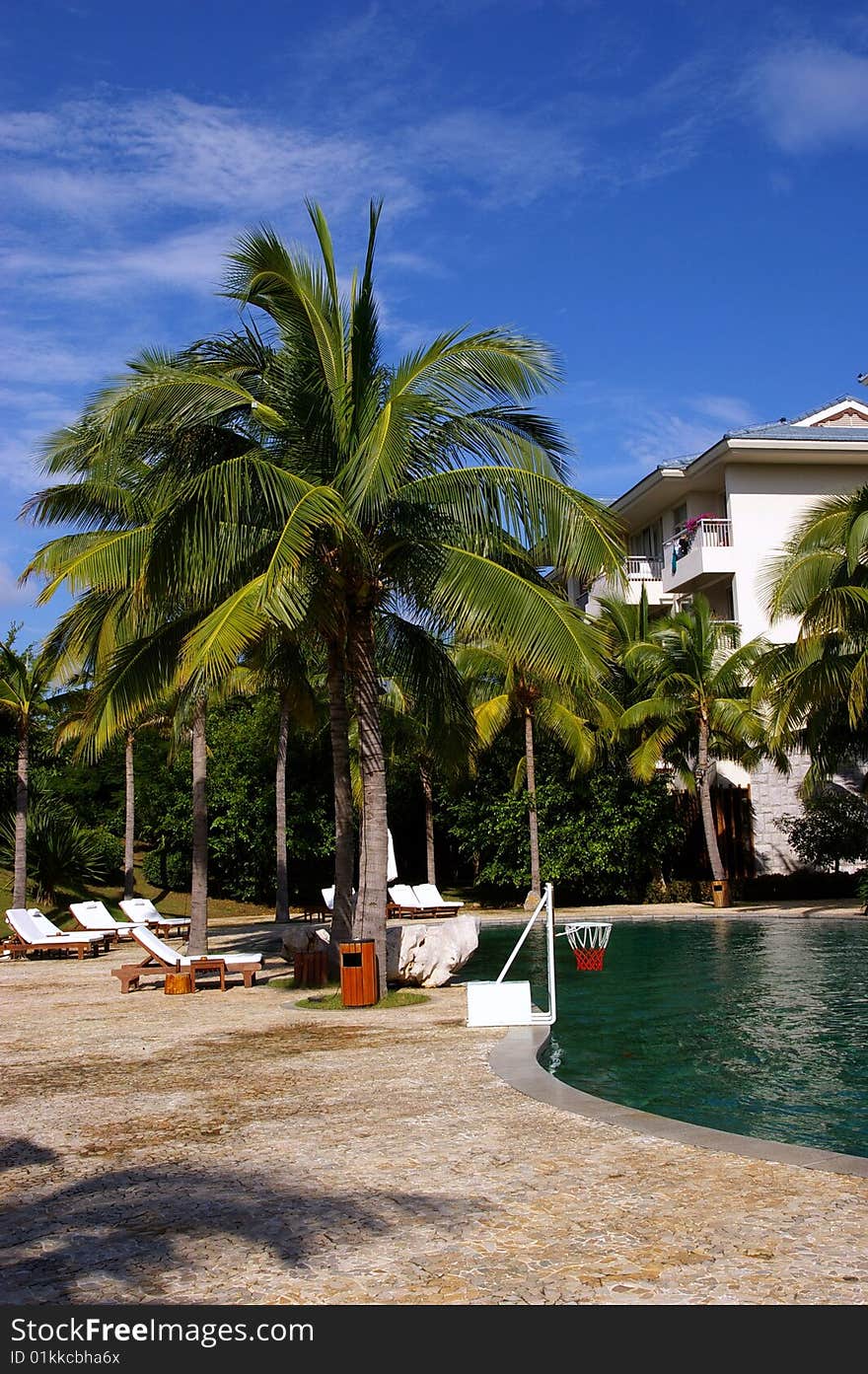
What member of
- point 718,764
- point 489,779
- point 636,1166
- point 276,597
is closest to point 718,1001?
point 276,597

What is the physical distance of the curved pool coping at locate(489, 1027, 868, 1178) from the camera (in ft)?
19.1

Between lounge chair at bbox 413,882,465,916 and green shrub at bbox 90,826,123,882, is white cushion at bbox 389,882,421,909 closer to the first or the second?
lounge chair at bbox 413,882,465,916

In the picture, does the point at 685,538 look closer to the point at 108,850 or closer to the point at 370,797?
the point at 108,850

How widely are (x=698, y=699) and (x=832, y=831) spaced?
502 centimetres

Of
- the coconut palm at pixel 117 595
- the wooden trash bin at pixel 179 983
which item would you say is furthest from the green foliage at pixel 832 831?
the wooden trash bin at pixel 179 983

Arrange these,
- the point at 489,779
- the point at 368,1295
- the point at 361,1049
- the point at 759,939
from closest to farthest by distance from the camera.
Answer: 1. the point at 368,1295
2. the point at 361,1049
3. the point at 759,939
4. the point at 489,779

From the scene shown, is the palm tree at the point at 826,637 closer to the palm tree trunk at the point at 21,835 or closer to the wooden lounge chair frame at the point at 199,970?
the wooden lounge chair frame at the point at 199,970

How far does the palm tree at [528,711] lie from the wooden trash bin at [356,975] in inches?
506

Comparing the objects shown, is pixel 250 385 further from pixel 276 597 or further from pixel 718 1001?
pixel 718 1001

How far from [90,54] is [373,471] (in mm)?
4970

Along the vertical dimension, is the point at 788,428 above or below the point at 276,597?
above

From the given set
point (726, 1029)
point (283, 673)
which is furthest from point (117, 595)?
point (726, 1029)

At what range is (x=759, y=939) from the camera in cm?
2030

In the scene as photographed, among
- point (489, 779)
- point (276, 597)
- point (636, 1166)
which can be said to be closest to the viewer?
point (636, 1166)
